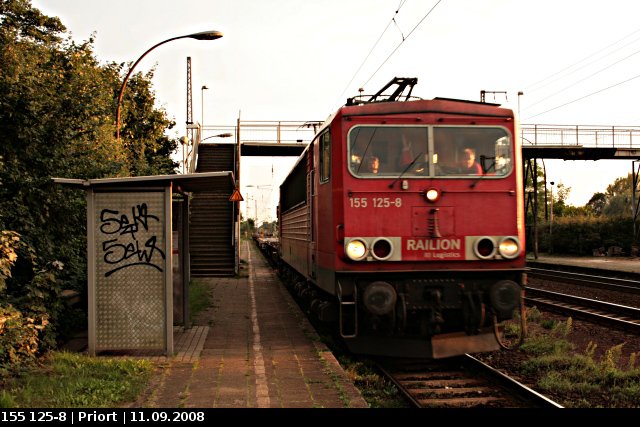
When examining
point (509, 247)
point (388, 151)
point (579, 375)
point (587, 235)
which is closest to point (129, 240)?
point (388, 151)

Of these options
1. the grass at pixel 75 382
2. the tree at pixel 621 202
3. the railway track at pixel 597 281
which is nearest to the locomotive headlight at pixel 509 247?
the grass at pixel 75 382

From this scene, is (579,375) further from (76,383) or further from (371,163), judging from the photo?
(76,383)

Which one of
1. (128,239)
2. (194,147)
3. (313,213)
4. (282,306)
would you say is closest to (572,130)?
(194,147)

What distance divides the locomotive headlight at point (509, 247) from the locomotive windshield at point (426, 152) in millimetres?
821

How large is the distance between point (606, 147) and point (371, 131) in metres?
28.7

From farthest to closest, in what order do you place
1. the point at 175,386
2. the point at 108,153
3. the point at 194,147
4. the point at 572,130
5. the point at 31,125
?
the point at 572,130 → the point at 194,147 → the point at 108,153 → the point at 31,125 → the point at 175,386

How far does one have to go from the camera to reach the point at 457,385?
23.0ft

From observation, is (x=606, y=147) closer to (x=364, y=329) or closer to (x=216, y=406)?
(x=364, y=329)

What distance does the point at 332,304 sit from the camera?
804 centimetres

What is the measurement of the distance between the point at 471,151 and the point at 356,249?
6.43 feet

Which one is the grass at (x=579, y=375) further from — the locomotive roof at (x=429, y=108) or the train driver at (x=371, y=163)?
the locomotive roof at (x=429, y=108)

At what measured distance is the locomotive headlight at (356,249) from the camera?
7297 millimetres

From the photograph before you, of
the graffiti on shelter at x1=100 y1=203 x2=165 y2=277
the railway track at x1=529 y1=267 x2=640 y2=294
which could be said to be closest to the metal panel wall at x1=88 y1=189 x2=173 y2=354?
the graffiti on shelter at x1=100 y1=203 x2=165 y2=277

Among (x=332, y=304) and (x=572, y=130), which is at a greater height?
(x=572, y=130)
